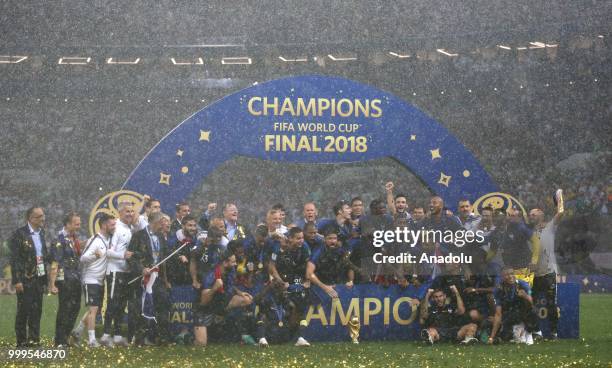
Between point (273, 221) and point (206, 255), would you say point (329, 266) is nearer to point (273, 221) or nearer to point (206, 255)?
point (273, 221)

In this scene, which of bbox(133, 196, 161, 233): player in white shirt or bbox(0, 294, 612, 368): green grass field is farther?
bbox(133, 196, 161, 233): player in white shirt

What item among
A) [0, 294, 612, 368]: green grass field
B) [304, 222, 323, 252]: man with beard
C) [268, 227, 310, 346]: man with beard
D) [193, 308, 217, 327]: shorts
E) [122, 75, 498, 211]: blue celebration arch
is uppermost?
Answer: [122, 75, 498, 211]: blue celebration arch

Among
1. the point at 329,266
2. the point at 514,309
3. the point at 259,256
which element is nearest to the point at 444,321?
the point at 514,309

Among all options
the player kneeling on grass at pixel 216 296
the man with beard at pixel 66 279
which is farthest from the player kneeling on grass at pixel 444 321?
the man with beard at pixel 66 279

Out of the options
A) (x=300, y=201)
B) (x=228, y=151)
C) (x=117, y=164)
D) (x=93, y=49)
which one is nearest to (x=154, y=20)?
(x=93, y=49)

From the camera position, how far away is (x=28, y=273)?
336 inches

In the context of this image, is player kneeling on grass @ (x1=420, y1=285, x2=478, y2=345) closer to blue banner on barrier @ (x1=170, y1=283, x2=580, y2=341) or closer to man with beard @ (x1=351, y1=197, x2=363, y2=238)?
blue banner on barrier @ (x1=170, y1=283, x2=580, y2=341)

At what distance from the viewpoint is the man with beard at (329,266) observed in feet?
30.1

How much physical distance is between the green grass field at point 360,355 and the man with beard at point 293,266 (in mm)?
433

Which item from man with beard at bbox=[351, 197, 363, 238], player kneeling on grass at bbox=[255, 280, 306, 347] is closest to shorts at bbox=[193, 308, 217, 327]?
player kneeling on grass at bbox=[255, 280, 306, 347]

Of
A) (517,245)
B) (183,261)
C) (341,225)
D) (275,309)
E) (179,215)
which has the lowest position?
(275,309)

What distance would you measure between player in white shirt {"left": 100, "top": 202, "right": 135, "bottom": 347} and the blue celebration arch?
94cm

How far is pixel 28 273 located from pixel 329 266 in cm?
291

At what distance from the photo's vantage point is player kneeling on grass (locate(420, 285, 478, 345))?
904cm
